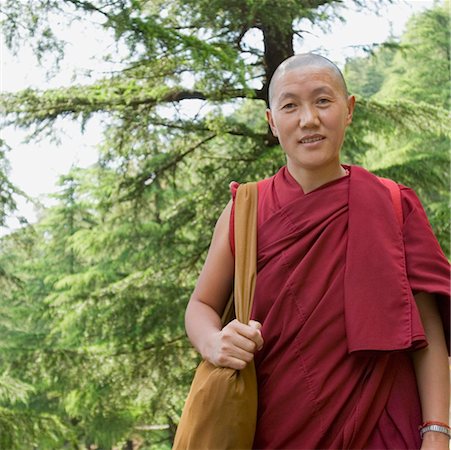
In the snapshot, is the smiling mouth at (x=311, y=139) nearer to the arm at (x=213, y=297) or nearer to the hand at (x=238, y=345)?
the arm at (x=213, y=297)

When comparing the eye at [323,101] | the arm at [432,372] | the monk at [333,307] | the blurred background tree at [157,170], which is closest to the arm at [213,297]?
the monk at [333,307]

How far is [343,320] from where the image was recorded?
5.29 feet

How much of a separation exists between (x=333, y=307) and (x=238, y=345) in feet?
0.84

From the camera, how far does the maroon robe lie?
1.58m

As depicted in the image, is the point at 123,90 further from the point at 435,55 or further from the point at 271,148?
the point at 435,55

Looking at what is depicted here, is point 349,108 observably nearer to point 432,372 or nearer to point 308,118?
point 308,118

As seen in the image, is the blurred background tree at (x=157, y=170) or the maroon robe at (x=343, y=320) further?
the blurred background tree at (x=157, y=170)

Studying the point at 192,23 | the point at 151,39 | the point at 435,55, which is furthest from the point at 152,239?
the point at 435,55

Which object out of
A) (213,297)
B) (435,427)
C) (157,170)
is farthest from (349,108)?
(157,170)

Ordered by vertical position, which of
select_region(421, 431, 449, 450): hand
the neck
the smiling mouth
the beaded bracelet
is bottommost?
select_region(421, 431, 449, 450): hand

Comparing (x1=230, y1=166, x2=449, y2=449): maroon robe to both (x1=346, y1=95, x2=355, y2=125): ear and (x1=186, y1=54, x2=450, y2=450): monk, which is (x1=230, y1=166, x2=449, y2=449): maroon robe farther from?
(x1=346, y1=95, x2=355, y2=125): ear

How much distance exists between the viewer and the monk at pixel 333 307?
62.4 inches

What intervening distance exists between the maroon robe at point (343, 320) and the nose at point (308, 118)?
0.20 metres

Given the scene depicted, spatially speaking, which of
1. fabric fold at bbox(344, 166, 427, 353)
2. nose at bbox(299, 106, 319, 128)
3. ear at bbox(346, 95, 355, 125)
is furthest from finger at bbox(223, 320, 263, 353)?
ear at bbox(346, 95, 355, 125)
